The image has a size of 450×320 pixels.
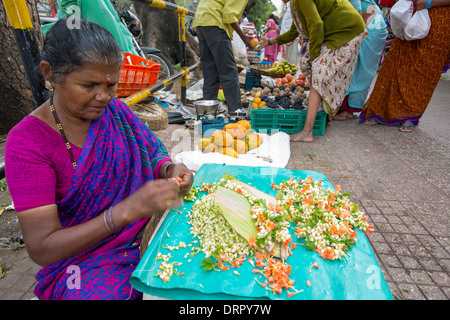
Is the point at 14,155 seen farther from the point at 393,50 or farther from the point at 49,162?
the point at 393,50

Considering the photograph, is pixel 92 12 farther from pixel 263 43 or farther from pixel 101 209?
pixel 263 43

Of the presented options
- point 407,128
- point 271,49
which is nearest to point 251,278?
point 407,128

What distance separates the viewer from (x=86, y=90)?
1.19 m

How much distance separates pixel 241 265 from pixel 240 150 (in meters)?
2.28

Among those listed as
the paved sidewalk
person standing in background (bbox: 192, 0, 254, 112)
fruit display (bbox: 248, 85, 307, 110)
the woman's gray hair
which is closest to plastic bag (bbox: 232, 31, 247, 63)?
person standing in background (bbox: 192, 0, 254, 112)

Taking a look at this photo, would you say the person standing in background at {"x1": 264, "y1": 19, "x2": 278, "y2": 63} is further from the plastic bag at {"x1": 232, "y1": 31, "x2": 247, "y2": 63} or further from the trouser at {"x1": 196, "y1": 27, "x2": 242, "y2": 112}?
the trouser at {"x1": 196, "y1": 27, "x2": 242, "y2": 112}

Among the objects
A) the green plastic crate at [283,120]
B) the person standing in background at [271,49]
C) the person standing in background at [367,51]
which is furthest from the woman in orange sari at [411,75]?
the person standing in background at [271,49]

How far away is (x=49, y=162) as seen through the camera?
1205mm

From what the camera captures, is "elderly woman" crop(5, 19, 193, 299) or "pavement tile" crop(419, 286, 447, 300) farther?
"pavement tile" crop(419, 286, 447, 300)

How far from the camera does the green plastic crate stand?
179 inches

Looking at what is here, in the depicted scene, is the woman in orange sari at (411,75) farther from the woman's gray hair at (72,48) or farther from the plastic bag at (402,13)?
the woman's gray hair at (72,48)

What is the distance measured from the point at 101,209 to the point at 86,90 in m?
0.60

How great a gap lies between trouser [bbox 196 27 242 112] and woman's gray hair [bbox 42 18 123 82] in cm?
385

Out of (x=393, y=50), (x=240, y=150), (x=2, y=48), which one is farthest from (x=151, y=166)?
(x=393, y=50)
